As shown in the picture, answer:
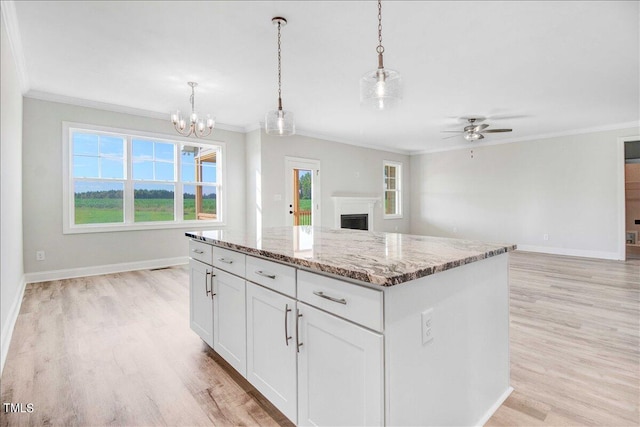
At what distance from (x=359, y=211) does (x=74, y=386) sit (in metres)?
6.54

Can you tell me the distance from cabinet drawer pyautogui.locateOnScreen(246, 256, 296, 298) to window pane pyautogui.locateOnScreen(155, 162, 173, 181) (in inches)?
178

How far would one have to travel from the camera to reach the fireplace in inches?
302

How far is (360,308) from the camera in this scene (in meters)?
1.13

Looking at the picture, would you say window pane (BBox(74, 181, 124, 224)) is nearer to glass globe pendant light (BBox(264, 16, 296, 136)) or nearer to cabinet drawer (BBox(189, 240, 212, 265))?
cabinet drawer (BBox(189, 240, 212, 265))

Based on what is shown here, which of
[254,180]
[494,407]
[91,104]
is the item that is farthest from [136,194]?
[494,407]

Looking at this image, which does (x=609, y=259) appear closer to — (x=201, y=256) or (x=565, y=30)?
(x=565, y=30)

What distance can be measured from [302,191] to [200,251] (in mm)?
4635

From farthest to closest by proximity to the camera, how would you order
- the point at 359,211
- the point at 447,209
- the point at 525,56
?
the point at 447,209 < the point at 359,211 < the point at 525,56

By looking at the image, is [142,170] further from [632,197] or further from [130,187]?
[632,197]

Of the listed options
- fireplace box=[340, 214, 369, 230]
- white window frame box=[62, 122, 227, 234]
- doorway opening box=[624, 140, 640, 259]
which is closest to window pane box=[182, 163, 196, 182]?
white window frame box=[62, 122, 227, 234]

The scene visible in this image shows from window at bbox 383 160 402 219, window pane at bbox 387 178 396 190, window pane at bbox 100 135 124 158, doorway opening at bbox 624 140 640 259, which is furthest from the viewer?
window pane at bbox 387 178 396 190

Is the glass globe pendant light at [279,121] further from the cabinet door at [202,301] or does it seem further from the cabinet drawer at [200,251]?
the cabinet door at [202,301]

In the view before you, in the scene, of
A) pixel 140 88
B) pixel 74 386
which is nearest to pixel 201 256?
pixel 74 386

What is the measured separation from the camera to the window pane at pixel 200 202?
5875mm
